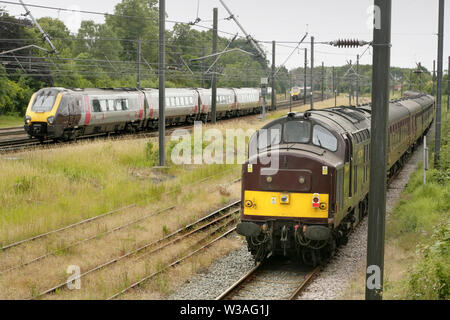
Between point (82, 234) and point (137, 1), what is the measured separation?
80.0 m

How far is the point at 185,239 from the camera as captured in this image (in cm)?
1522

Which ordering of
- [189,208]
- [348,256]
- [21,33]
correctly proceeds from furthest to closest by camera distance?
1. [21,33]
2. [189,208]
3. [348,256]

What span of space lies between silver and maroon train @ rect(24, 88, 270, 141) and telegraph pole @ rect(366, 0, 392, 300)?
23710 millimetres

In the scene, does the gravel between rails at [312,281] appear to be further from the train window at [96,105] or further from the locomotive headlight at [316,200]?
the train window at [96,105]

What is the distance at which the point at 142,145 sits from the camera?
90.8ft

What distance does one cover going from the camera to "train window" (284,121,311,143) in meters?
12.9

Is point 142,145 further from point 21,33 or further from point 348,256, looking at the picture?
point 21,33

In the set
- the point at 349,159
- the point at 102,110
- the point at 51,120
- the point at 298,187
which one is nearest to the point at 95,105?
the point at 102,110

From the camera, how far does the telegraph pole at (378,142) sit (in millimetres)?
8172

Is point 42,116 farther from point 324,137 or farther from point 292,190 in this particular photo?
point 292,190

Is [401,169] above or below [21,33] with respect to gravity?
below

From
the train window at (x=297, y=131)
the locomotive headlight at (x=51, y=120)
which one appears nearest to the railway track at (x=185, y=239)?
the train window at (x=297, y=131)

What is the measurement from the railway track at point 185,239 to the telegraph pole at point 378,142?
4.73 metres
